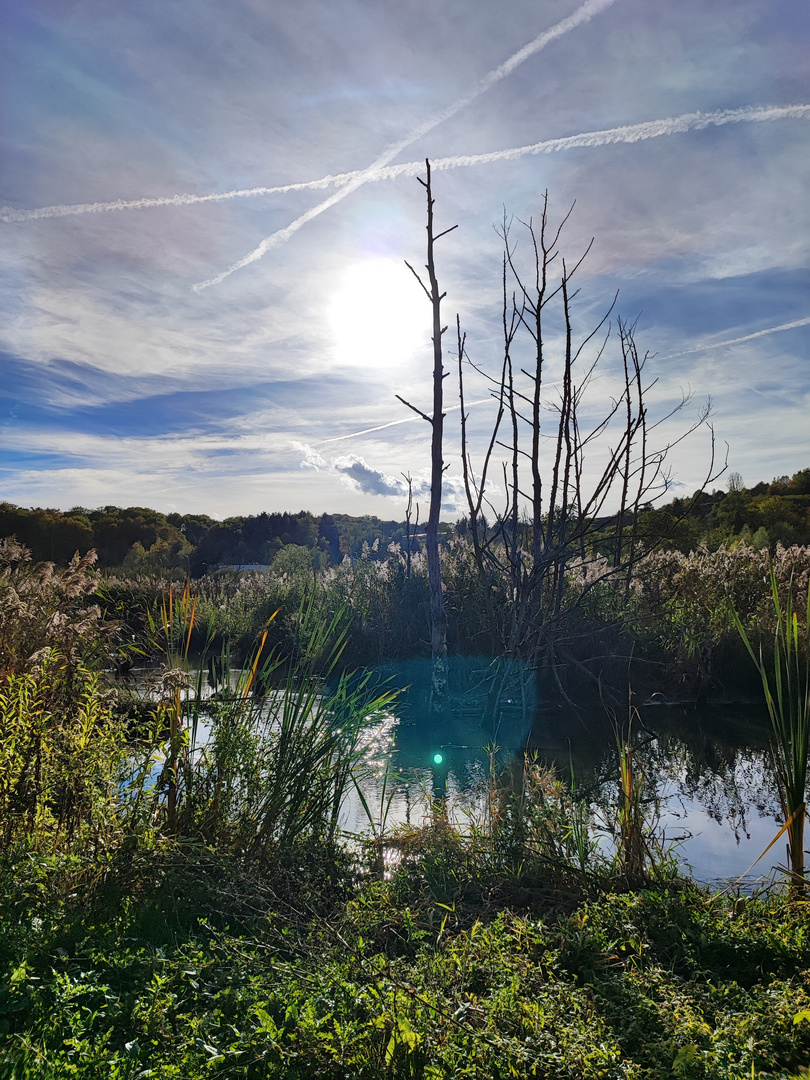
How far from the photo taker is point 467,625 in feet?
32.1

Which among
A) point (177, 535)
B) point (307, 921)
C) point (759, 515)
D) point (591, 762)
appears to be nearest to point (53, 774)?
point (307, 921)

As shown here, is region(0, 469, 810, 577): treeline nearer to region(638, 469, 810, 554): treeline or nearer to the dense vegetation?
region(638, 469, 810, 554): treeline

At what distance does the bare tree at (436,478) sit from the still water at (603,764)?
0.48m

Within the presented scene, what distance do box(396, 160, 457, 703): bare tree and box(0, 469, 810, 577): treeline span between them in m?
9.75

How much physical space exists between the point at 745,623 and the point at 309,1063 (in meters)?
8.80

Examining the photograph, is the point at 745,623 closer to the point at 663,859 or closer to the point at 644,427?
the point at 644,427

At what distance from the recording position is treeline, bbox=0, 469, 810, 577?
2195 centimetres

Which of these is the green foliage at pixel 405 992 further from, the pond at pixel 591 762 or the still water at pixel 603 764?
the still water at pixel 603 764

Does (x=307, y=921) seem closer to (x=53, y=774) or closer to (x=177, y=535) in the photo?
(x=53, y=774)

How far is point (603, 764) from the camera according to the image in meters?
6.30

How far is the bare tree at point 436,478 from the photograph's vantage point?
846cm

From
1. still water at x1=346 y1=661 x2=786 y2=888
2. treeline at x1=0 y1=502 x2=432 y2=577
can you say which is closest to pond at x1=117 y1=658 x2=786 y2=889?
still water at x1=346 y1=661 x2=786 y2=888

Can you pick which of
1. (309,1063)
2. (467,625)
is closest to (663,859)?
(309,1063)

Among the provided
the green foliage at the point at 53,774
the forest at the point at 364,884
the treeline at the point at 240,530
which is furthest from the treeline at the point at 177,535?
the green foliage at the point at 53,774
